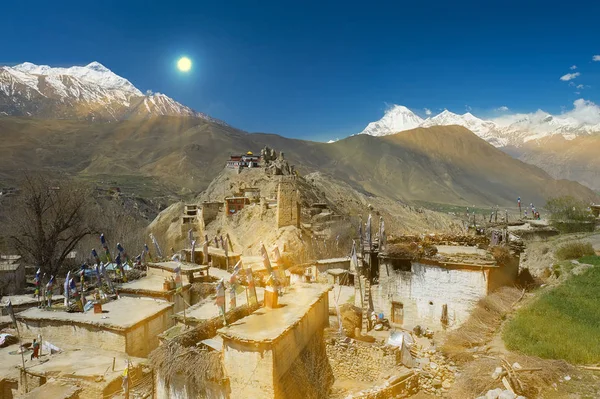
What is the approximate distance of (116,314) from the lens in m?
18.7

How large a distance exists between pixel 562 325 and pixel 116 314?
60.5 ft

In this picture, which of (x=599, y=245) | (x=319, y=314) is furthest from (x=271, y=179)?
(x=319, y=314)

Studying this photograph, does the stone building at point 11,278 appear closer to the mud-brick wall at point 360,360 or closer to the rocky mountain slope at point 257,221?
the rocky mountain slope at point 257,221

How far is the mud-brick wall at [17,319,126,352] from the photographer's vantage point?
16.9 metres

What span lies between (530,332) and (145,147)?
18583 cm

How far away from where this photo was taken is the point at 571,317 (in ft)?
47.4

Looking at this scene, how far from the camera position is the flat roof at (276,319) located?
10.6 m

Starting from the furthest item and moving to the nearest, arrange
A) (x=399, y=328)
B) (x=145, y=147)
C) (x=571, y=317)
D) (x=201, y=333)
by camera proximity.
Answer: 1. (x=145, y=147)
2. (x=399, y=328)
3. (x=571, y=317)
4. (x=201, y=333)

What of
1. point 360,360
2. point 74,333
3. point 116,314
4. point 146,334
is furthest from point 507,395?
point 74,333

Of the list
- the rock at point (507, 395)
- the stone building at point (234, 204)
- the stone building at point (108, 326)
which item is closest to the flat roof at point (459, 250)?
the rock at point (507, 395)

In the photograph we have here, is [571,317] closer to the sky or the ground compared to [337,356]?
closer to the sky

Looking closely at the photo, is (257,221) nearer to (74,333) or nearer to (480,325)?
(74,333)

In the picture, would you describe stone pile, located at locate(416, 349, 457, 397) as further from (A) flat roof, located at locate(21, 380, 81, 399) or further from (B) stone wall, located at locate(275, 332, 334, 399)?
(A) flat roof, located at locate(21, 380, 81, 399)

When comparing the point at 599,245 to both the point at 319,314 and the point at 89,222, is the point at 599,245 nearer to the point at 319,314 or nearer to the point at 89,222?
the point at 319,314
